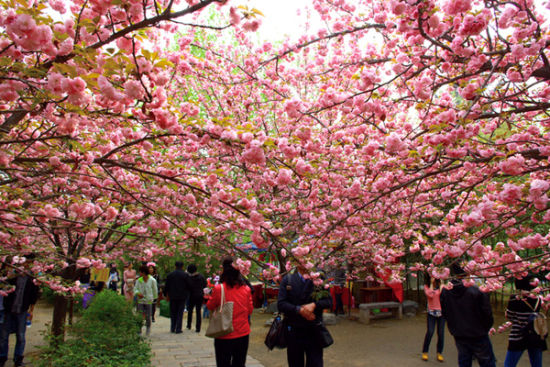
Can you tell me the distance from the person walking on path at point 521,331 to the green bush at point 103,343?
15.3 ft

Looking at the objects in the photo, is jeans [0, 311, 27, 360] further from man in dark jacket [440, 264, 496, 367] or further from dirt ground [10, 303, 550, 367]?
man in dark jacket [440, 264, 496, 367]

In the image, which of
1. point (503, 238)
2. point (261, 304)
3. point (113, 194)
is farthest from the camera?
point (261, 304)

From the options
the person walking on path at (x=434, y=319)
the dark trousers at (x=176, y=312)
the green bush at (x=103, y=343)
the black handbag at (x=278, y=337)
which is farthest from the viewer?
the dark trousers at (x=176, y=312)

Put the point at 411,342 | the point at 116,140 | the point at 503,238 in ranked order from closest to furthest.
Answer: the point at 116,140
the point at 411,342
the point at 503,238

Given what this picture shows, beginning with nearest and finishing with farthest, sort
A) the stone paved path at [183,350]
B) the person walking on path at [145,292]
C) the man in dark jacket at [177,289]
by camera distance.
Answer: the stone paved path at [183,350]
the person walking on path at [145,292]
the man in dark jacket at [177,289]

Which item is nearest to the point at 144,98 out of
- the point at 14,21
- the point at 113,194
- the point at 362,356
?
the point at 14,21

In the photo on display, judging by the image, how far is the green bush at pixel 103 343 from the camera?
4.24 m

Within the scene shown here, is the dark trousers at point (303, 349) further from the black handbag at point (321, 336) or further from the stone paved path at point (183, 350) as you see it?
the stone paved path at point (183, 350)

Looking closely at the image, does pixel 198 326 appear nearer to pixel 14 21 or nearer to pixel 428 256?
pixel 428 256

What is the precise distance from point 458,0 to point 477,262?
9.58 feet

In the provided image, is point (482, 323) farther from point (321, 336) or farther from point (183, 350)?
point (183, 350)

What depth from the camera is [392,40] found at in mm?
4691

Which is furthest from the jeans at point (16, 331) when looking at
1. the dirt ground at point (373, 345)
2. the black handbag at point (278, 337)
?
the black handbag at point (278, 337)

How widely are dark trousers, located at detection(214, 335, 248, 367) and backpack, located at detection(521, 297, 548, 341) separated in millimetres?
3520
